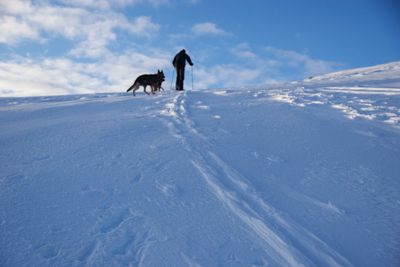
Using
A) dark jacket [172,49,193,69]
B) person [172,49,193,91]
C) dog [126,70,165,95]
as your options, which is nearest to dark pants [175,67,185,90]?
person [172,49,193,91]

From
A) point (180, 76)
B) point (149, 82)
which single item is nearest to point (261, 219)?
point (149, 82)

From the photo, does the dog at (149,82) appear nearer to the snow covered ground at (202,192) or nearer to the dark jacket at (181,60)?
the dark jacket at (181,60)

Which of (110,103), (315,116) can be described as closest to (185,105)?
(110,103)

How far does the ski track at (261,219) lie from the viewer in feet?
10.2

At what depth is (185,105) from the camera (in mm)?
9453

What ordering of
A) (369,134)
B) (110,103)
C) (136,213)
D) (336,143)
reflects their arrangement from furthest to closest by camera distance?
(110,103) → (369,134) → (336,143) → (136,213)

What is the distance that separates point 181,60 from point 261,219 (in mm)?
12569

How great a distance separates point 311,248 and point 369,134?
395 cm

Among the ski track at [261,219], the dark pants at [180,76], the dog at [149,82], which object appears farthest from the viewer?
the dark pants at [180,76]

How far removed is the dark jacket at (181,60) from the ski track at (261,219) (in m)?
10.2

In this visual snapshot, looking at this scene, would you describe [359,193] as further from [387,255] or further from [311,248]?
[311,248]

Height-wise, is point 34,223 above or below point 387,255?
above

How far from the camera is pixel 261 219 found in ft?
11.8

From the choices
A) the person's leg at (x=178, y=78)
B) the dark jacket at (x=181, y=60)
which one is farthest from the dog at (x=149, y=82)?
the dark jacket at (x=181, y=60)
